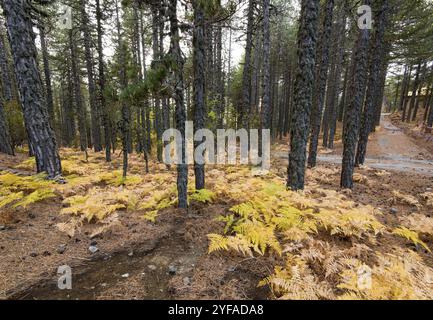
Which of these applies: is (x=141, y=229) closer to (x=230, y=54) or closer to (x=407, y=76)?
(x=230, y=54)

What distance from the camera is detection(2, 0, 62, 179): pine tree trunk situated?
701 centimetres

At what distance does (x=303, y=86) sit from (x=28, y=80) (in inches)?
329

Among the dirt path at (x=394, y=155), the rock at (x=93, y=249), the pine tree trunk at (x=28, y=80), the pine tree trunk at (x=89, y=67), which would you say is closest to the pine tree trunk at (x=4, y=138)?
the pine tree trunk at (x=89, y=67)

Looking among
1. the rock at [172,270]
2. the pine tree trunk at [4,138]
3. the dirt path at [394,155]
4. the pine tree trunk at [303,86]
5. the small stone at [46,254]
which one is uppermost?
the pine tree trunk at [303,86]

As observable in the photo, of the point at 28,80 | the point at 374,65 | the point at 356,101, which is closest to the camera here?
the point at 28,80

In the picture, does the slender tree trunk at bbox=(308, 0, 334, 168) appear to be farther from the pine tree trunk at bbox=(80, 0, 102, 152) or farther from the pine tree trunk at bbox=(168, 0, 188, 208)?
the pine tree trunk at bbox=(80, 0, 102, 152)

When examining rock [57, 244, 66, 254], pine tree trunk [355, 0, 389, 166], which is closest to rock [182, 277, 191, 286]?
rock [57, 244, 66, 254]

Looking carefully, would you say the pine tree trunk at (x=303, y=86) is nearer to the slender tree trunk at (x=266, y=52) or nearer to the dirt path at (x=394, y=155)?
the slender tree trunk at (x=266, y=52)

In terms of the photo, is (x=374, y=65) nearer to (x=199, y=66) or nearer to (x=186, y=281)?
(x=199, y=66)

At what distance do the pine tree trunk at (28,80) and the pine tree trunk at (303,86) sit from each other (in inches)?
317

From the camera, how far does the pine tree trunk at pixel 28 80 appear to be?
276 inches

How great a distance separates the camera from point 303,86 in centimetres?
622

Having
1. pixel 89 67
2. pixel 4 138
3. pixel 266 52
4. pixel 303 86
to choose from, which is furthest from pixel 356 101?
pixel 4 138

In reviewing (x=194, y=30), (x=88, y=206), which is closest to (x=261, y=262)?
(x=88, y=206)
